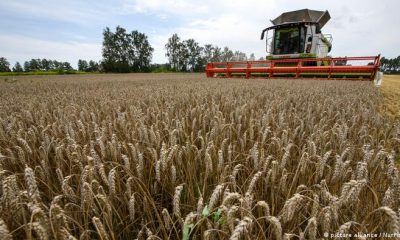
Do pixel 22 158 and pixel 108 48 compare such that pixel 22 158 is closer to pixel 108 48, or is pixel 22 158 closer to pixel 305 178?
pixel 305 178

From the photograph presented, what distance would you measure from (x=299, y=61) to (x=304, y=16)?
23.5 ft

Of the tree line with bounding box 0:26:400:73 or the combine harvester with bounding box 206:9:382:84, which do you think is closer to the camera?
the combine harvester with bounding box 206:9:382:84

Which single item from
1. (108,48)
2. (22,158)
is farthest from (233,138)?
(108,48)

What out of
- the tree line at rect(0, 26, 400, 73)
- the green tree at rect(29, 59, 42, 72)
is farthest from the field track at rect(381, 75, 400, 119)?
the green tree at rect(29, 59, 42, 72)

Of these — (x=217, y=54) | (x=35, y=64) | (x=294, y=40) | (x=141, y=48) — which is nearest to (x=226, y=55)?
(x=217, y=54)

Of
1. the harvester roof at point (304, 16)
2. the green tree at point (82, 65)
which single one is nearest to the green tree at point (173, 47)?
the green tree at point (82, 65)

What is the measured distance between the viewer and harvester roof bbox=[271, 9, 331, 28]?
1534 cm

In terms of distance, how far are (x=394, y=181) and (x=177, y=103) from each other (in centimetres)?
236

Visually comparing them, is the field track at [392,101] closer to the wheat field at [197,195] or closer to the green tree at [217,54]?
the wheat field at [197,195]

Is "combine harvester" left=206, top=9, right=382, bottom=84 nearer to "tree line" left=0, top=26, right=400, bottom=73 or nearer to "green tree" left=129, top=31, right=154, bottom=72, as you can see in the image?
"tree line" left=0, top=26, right=400, bottom=73

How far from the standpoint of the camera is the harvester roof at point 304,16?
50.3 feet

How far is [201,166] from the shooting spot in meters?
1.20

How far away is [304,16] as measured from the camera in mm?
15414

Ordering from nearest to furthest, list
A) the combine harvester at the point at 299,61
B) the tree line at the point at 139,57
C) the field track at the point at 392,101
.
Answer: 1. the field track at the point at 392,101
2. the combine harvester at the point at 299,61
3. the tree line at the point at 139,57
